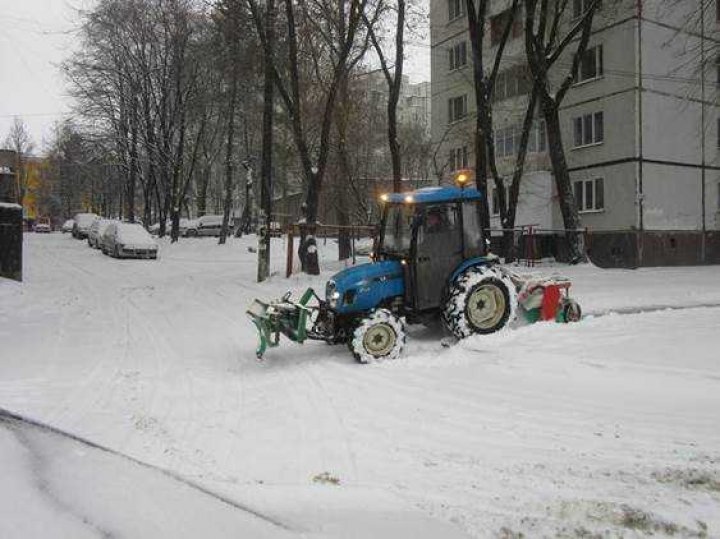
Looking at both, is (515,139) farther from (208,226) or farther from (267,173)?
(208,226)

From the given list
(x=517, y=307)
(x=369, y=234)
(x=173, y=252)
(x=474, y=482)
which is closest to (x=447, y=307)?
(x=517, y=307)

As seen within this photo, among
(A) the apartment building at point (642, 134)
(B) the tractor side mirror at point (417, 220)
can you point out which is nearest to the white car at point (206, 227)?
(A) the apartment building at point (642, 134)

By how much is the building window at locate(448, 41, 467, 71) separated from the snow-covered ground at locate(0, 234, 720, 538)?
25.1 metres

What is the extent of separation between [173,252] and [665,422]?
102 feet

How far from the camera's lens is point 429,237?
373 inches

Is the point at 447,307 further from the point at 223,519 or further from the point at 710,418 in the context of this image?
the point at 223,519

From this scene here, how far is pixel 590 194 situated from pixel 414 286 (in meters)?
20.4

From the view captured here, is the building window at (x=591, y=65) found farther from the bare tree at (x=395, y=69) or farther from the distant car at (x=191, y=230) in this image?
the distant car at (x=191, y=230)

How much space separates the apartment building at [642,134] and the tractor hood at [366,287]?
1886 centimetres

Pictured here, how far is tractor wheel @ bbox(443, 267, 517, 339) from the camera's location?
9391 millimetres

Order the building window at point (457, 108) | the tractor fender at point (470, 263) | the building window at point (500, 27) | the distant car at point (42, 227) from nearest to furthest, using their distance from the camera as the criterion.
→ the tractor fender at point (470, 263), the building window at point (500, 27), the building window at point (457, 108), the distant car at point (42, 227)

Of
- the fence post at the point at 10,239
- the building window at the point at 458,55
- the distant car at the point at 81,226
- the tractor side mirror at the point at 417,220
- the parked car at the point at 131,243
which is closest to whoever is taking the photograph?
the tractor side mirror at the point at 417,220

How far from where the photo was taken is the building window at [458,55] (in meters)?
34.5

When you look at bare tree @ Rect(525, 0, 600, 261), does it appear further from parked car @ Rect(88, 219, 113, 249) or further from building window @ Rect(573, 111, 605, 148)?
parked car @ Rect(88, 219, 113, 249)
